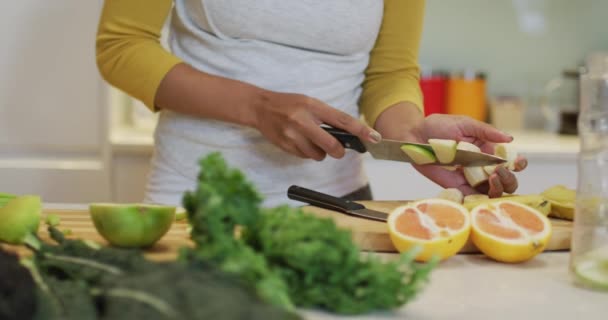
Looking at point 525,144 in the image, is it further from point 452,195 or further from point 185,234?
point 185,234

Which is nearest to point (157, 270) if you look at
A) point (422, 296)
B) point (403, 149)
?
point (422, 296)

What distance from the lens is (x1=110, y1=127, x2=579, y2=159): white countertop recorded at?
227 centimetres

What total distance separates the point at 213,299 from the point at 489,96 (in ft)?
8.26

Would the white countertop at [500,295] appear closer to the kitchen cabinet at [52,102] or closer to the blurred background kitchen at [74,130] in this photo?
the blurred background kitchen at [74,130]

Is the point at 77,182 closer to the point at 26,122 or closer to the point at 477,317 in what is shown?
the point at 26,122

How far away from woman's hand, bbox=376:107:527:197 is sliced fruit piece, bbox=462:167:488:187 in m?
0.01

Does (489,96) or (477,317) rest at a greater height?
(477,317)

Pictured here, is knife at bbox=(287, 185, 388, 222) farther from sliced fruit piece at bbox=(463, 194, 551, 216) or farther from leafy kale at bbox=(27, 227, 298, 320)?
leafy kale at bbox=(27, 227, 298, 320)

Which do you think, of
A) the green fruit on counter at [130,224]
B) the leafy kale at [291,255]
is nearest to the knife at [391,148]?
the green fruit on counter at [130,224]

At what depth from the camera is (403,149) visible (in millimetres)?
1338

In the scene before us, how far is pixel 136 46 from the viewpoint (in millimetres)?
1399

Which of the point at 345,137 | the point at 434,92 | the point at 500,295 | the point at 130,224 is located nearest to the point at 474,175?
the point at 345,137

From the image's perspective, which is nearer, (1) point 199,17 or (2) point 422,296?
(2) point 422,296

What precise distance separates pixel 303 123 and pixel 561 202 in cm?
39
